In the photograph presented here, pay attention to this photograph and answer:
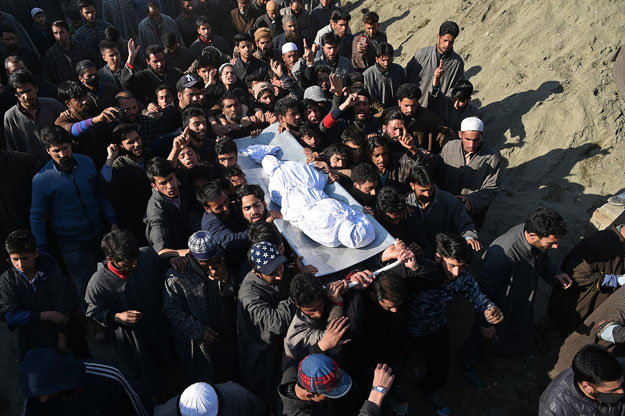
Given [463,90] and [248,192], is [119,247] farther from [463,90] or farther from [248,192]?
[463,90]

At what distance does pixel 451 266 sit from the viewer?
376 centimetres

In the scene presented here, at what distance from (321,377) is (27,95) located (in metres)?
4.48

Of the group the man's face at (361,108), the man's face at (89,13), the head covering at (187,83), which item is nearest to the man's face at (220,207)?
the head covering at (187,83)

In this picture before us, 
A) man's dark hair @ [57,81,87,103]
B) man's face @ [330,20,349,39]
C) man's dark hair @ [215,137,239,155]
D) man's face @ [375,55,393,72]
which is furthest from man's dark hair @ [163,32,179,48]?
man's dark hair @ [215,137,239,155]

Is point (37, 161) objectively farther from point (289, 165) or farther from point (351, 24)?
point (351, 24)

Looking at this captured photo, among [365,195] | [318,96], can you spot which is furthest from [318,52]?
[365,195]

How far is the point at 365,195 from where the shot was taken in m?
4.68

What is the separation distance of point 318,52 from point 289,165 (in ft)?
11.9

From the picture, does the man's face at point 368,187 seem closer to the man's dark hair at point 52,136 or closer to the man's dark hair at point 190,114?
the man's dark hair at point 190,114

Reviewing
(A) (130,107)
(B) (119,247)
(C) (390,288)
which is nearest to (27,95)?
(A) (130,107)

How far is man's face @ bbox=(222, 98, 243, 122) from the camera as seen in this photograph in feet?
18.5

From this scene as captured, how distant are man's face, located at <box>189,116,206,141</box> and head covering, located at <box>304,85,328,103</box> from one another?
70.3 inches

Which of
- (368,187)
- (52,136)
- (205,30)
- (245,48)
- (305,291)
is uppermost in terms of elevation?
Result: (205,30)

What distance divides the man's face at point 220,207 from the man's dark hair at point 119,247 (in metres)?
0.86
